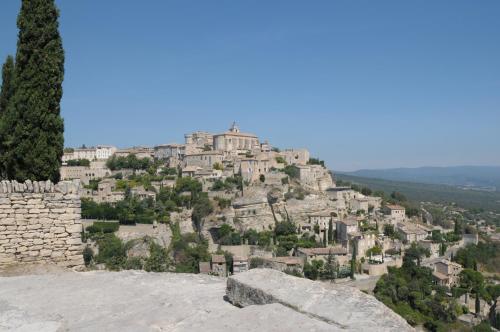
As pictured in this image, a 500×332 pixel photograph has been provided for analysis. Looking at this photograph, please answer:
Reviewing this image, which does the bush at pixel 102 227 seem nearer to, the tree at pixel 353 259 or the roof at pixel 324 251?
the roof at pixel 324 251

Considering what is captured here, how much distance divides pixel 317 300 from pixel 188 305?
1.55m

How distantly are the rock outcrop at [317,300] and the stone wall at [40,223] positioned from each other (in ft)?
13.2

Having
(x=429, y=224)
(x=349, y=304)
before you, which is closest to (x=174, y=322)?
(x=349, y=304)

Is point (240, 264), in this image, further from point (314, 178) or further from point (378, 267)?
point (314, 178)

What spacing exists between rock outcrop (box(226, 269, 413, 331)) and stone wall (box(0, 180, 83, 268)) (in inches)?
158

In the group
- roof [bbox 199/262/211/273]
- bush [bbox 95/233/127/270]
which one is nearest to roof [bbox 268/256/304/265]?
roof [bbox 199/262/211/273]

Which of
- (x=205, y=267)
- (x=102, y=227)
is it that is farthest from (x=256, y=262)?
(x=102, y=227)

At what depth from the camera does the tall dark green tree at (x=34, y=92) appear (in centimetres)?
872

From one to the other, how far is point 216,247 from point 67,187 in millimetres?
49221

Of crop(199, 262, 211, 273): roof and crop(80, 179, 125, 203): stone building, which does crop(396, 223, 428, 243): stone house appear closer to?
crop(199, 262, 211, 273): roof

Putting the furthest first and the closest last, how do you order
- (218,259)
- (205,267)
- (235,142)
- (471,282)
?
(235,142)
(471,282)
(218,259)
(205,267)

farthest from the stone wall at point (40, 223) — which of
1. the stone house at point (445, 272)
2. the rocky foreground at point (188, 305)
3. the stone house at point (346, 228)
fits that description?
the stone house at point (346, 228)

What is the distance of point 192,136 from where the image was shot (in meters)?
94.7

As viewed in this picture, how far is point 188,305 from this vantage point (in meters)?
5.11
